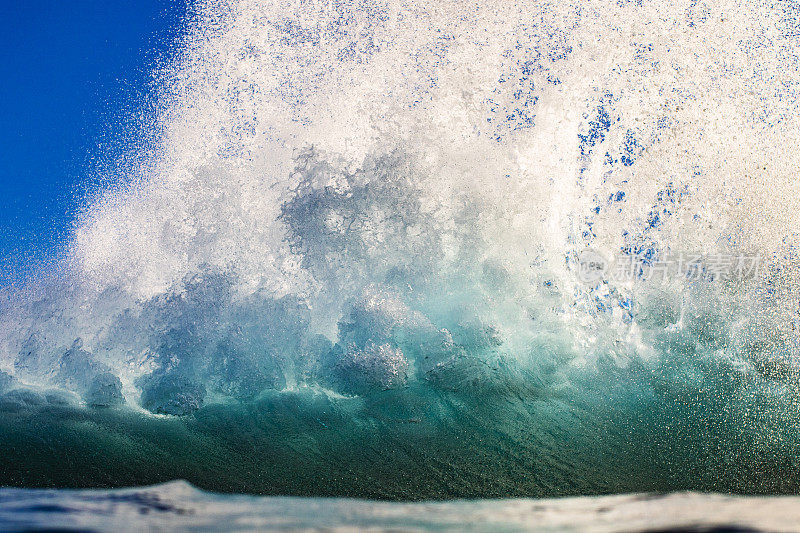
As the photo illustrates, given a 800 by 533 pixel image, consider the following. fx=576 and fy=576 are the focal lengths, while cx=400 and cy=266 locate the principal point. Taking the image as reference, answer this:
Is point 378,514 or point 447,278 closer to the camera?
point 378,514

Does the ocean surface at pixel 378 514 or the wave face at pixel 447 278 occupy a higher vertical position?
the wave face at pixel 447 278

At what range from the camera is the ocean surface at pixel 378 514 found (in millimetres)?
1208

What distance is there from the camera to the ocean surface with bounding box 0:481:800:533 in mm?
1208

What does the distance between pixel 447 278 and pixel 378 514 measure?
2.99 meters

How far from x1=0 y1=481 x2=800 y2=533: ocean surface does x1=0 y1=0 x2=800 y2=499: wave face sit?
1.40 metres

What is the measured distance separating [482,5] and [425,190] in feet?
6.43

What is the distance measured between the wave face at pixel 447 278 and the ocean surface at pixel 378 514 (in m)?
1.40

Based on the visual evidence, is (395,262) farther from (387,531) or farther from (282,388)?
(387,531)

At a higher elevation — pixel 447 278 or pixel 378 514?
pixel 447 278

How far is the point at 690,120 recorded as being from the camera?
465cm

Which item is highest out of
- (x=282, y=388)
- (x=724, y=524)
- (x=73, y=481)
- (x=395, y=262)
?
(x=395, y=262)

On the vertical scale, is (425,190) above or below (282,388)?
above

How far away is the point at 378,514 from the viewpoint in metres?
1.42

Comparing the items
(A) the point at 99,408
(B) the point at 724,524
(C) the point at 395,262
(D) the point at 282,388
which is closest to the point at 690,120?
(C) the point at 395,262
